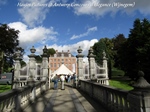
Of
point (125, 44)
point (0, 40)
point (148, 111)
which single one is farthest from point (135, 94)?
point (125, 44)

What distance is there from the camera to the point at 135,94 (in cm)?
395

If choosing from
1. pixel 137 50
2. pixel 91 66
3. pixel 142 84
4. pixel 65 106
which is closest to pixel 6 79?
pixel 91 66

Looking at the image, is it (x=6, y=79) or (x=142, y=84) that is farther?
(x=6, y=79)

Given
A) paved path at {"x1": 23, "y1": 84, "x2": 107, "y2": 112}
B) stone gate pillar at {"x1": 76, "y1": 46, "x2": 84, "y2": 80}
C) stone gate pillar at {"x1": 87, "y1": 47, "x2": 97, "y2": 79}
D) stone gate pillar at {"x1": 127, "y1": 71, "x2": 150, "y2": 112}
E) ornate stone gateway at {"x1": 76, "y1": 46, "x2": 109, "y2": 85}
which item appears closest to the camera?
stone gate pillar at {"x1": 127, "y1": 71, "x2": 150, "y2": 112}

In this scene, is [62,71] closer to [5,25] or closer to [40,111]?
[5,25]

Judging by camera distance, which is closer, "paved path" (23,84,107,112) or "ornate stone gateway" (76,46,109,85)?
"paved path" (23,84,107,112)

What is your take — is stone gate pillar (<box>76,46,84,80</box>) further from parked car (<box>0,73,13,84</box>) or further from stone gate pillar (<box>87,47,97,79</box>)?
parked car (<box>0,73,13,84</box>)

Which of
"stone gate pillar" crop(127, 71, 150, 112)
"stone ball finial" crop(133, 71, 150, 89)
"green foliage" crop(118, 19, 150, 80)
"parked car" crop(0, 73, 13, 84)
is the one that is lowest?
"parked car" crop(0, 73, 13, 84)

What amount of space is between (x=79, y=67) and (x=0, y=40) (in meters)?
9.24

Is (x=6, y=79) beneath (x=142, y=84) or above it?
beneath

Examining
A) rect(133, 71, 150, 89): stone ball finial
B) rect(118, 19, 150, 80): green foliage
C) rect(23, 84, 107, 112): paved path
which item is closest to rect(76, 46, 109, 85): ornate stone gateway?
rect(23, 84, 107, 112): paved path

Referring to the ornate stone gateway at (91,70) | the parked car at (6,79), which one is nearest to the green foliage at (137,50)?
the ornate stone gateway at (91,70)

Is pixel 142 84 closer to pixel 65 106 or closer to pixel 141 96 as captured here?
pixel 141 96

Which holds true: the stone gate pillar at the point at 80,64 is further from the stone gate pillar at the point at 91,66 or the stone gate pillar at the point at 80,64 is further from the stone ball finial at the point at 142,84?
the stone ball finial at the point at 142,84
